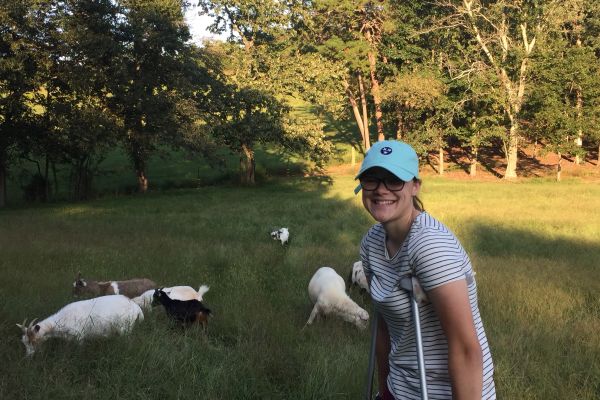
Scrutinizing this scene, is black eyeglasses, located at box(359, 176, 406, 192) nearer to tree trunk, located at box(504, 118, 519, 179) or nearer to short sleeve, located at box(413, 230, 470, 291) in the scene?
short sleeve, located at box(413, 230, 470, 291)

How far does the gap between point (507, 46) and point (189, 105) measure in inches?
883

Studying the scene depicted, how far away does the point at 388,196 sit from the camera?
2402mm

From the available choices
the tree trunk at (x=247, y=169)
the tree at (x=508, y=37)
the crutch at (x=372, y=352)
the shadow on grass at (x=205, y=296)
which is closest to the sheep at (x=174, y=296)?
the shadow on grass at (x=205, y=296)

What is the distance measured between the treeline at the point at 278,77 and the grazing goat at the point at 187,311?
55.9 feet

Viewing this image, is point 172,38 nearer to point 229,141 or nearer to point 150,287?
point 229,141

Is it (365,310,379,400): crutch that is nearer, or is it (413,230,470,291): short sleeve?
(413,230,470,291): short sleeve

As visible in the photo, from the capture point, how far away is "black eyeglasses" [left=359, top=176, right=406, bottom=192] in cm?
239

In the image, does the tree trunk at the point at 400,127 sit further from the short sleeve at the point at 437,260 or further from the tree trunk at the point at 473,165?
the short sleeve at the point at 437,260

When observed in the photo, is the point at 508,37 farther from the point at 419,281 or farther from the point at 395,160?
the point at 419,281

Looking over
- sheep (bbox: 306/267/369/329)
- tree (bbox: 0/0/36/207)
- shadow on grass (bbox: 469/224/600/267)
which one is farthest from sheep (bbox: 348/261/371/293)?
tree (bbox: 0/0/36/207)

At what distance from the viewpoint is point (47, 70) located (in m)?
22.3

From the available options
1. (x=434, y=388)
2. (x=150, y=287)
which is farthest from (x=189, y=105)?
(x=434, y=388)

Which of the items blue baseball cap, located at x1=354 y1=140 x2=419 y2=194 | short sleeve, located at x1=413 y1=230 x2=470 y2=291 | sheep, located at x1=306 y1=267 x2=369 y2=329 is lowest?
sheep, located at x1=306 y1=267 x2=369 y2=329

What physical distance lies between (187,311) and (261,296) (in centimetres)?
183
